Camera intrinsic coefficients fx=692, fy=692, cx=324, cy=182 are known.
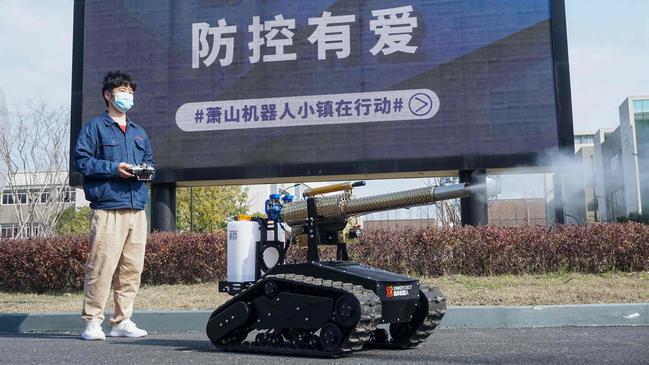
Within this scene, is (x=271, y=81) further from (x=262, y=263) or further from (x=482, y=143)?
(x=262, y=263)

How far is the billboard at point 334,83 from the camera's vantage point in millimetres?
10180

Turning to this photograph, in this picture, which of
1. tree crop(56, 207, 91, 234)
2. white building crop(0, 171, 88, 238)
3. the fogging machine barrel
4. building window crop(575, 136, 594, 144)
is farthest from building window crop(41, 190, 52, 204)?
the fogging machine barrel

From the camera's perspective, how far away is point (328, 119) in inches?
411

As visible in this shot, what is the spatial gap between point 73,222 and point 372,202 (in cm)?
3735

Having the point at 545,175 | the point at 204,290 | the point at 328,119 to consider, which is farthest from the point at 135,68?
the point at 545,175

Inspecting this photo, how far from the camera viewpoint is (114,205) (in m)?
4.90

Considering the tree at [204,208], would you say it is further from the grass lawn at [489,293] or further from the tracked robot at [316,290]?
the tracked robot at [316,290]

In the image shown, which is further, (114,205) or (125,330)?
(125,330)

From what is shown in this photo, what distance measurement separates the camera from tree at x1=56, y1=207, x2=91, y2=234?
37750 mm

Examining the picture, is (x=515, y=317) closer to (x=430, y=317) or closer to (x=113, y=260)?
(x=430, y=317)

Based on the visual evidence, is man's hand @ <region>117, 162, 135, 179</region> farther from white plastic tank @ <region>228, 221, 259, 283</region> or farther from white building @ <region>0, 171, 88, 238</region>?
white building @ <region>0, 171, 88, 238</region>

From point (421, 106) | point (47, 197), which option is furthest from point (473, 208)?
point (47, 197)

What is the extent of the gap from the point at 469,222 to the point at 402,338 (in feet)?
20.7

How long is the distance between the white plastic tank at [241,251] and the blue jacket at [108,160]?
0.91 metres
